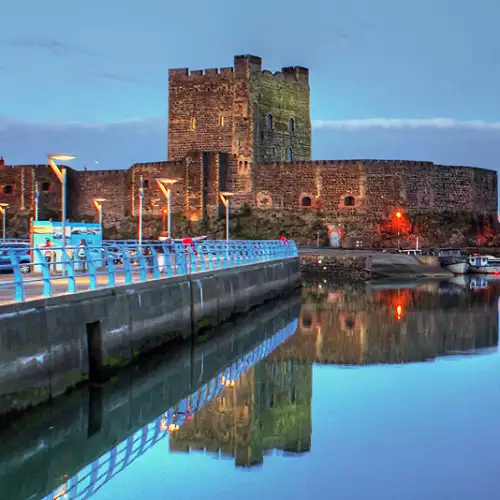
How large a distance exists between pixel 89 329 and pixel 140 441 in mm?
2545

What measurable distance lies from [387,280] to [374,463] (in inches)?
1184

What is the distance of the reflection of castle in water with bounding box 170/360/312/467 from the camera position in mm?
10391

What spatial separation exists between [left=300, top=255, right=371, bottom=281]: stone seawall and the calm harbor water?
67.6 feet

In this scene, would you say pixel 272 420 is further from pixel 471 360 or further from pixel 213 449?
pixel 471 360

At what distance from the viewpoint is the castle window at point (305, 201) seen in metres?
47.8

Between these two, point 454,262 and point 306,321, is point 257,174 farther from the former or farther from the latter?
point 306,321

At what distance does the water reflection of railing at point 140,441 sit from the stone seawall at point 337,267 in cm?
2401

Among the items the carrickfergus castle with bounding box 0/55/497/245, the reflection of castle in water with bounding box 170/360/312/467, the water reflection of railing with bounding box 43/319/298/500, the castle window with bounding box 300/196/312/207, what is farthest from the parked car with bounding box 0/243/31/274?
the castle window with bounding box 300/196/312/207

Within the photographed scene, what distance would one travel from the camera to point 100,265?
23.5m

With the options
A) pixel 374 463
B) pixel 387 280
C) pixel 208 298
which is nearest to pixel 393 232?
pixel 387 280

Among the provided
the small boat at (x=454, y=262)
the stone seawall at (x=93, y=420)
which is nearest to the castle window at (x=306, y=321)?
the stone seawall at (x=93, y=420)

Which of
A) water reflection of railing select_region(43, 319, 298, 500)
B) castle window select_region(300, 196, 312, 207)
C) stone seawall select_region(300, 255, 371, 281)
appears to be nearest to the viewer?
water reflection of railing select_region(43, 319, 298, 500)

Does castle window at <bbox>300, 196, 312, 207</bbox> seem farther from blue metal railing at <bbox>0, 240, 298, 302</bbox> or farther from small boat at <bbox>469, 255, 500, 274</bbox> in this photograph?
blue metal railing at <bbox>0, 240, 298, 302</bbox>

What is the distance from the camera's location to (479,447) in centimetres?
1016
